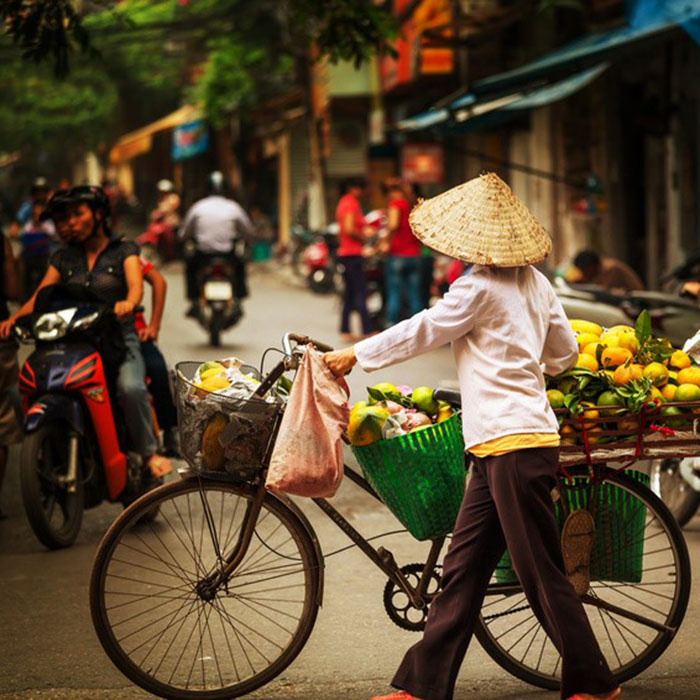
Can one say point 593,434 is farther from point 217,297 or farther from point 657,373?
point 217,297

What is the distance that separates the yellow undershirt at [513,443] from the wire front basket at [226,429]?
2.05ft

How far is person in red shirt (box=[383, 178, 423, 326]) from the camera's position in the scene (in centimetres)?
1498

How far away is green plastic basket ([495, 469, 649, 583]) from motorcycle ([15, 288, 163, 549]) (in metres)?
2.79

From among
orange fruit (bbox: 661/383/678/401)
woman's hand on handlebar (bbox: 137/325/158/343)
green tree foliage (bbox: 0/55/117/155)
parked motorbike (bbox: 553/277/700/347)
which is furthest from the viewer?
green tree foliage (bbox: 0/55/117/155)

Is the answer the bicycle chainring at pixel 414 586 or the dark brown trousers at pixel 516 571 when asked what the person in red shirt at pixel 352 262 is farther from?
the dark brown trousers at pixel 516 571

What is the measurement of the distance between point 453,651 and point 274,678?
0.74 m

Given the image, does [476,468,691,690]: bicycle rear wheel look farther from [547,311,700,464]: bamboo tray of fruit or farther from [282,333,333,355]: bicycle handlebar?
[282,333,333,355]: bicycle handlebar

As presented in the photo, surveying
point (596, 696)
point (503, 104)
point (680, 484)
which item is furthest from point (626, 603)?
point (503, 104)

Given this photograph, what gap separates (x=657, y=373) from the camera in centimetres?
449

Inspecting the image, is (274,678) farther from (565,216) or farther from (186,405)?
(565,216)

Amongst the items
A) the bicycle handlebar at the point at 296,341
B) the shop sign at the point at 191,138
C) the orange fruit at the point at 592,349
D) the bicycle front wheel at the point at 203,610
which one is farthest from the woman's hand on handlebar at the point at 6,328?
the shop sign at the point at 191,138

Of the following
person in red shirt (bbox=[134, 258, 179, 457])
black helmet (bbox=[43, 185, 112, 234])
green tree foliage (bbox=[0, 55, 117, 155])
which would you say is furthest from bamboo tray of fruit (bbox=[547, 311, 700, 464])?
green tree foliage (bbox=[0, 55, 117, 155])

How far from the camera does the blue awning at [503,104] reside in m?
13.7

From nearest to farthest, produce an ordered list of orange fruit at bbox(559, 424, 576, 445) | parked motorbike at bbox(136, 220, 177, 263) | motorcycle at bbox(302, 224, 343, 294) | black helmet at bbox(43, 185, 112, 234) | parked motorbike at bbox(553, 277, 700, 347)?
orange fruit at bbox(559, 424, 576, 445) < black helmet at bbox(43, 185, 112, 234) < parked motorbike at bbox(553, 277, 700, 347) < motorcycle at bbox(302, 224, 343, 294) < parked motorbike at bbox(136, 220, 177, 263)
